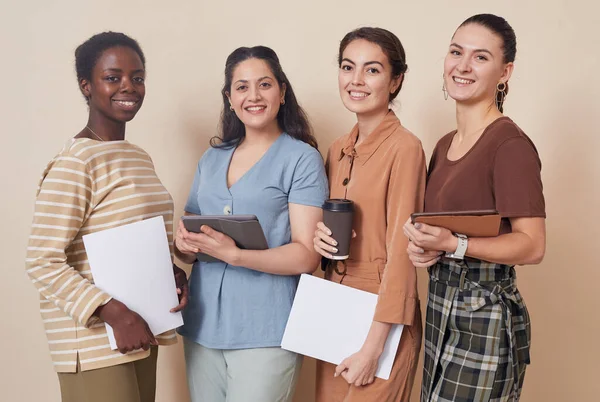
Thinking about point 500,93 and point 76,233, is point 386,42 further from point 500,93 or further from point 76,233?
point 76,233

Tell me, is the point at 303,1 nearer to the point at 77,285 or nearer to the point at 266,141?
the point at 266,141

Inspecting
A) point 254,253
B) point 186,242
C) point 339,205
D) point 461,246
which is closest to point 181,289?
point 186,242

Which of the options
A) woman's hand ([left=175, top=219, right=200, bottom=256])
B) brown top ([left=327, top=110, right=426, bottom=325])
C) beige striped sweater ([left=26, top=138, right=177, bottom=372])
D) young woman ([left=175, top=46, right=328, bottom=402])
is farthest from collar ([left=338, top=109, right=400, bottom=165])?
beige striped sweater ([left=26, top=138, right=177, bottom=372])

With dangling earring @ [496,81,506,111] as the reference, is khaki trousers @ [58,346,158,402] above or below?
below

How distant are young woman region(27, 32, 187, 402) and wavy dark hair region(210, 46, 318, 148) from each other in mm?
268

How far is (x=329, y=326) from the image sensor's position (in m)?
1.61

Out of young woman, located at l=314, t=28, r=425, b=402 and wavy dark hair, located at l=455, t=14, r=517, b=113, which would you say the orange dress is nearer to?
young woman, located at l=314, t=28, r=425, b=402

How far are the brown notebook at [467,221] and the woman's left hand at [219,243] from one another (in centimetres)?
49

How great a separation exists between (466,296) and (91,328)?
37.5 inches

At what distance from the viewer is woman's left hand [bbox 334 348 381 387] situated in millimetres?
1566

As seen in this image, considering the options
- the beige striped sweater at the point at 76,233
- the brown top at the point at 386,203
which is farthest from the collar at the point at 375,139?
the beige striped sweater at the point at 76,233

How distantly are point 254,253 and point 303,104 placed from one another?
1.11 metres

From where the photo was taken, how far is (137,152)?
1717mm

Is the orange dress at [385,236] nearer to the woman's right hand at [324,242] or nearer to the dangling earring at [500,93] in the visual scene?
the woman's right hand at [324,242]
